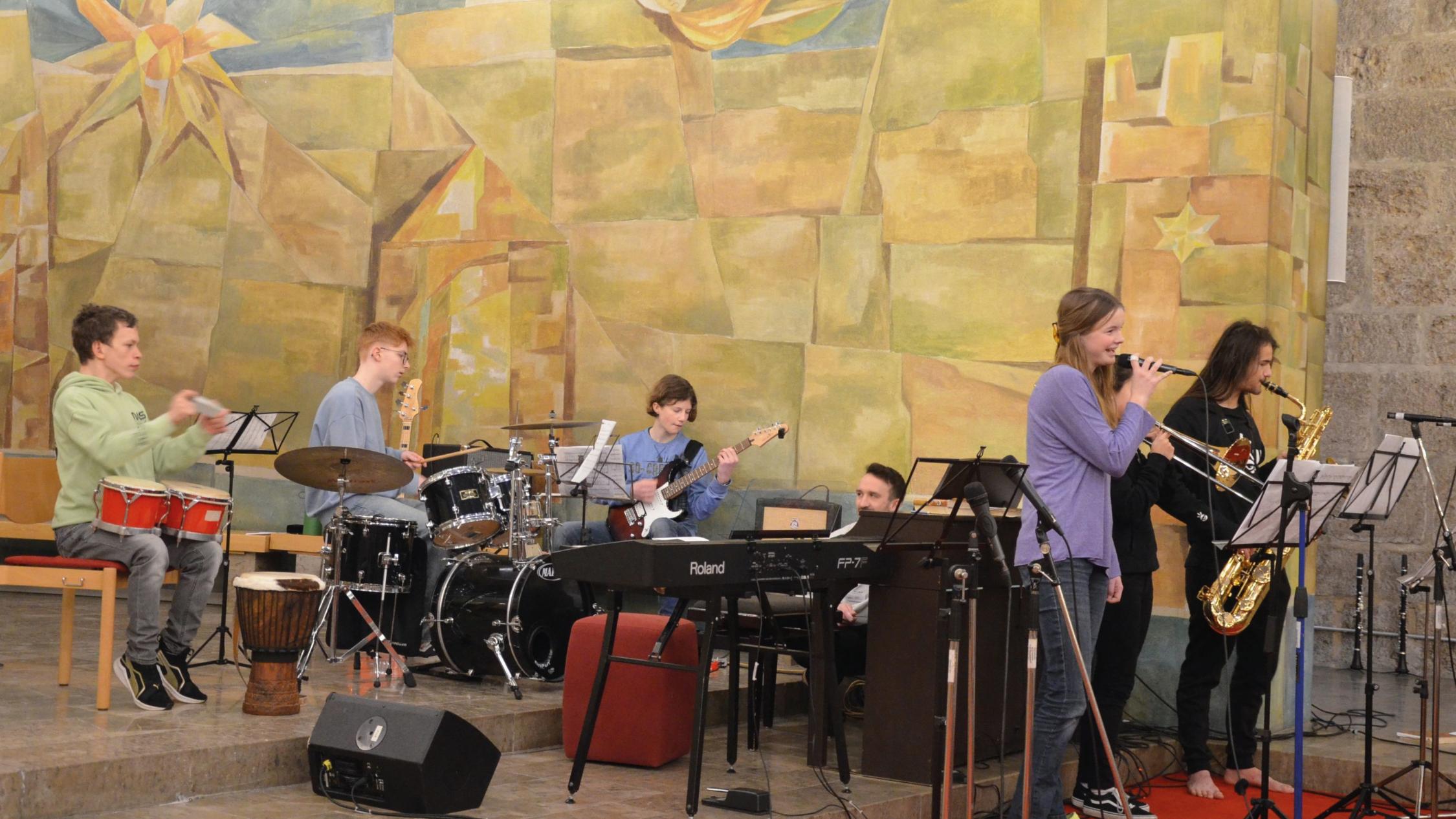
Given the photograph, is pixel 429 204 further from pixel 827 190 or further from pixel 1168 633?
pixel 1168 633

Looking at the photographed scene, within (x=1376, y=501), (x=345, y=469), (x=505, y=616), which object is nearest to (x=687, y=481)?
(x=505, y=616)

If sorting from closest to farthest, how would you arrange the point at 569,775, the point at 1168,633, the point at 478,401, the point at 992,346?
the point at 569,775 → the point at 1168,633 → the point at 992,346 → the point at 478,401

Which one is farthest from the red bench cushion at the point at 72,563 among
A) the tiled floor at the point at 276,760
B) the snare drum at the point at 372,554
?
the snare drum at the point at 372,554

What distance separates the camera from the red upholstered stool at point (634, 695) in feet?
16.3

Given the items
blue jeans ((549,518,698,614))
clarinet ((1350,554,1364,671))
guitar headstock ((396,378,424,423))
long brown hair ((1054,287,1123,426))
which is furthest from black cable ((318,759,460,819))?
clarinet ((1350,554,1364,671))

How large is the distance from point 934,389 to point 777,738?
201cm

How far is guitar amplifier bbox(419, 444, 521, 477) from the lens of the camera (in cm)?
700

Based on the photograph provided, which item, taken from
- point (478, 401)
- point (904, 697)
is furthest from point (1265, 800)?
point (478, 401)

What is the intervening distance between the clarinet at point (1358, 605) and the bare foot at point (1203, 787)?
239 centimetres

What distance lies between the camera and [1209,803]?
547 cm

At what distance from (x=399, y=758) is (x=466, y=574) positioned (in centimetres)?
180

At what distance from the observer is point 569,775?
15.6 ft

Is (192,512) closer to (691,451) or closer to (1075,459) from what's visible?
(691,451)

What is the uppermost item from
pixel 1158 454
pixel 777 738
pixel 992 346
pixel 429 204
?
pixel 429 204
